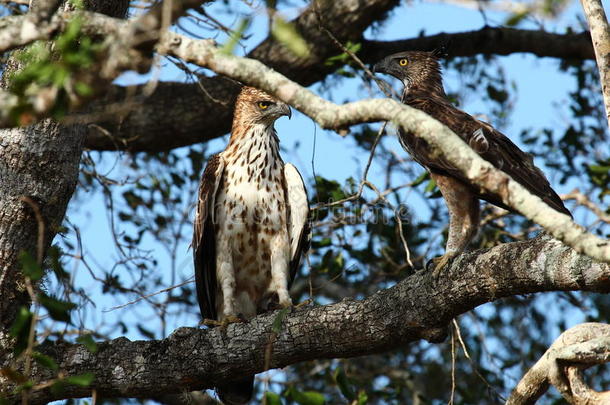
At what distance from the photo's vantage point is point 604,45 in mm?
3523

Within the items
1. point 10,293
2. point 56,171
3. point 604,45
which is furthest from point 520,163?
point 10,293

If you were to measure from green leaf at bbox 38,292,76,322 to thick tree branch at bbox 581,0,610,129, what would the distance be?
2.35 meters

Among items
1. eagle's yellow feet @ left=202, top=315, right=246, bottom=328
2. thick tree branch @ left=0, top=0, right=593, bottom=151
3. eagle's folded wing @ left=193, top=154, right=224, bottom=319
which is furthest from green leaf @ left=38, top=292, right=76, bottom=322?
thick tree branch @ left=0, top=0, right=593, bottom=151

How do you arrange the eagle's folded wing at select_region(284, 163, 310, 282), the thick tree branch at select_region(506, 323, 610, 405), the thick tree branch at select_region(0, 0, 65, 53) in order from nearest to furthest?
the thick tree branch at select_region(0, 0, 65, 53) < the thick tree branch at select_region(506, 323, 610, 405) < the eagle's folded wing at select_region(284, 163, 310, 282)

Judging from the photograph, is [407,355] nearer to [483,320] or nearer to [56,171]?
[483,320]

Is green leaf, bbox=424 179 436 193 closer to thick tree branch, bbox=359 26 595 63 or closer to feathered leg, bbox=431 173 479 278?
feathered leg, bbox=431 173 479 278

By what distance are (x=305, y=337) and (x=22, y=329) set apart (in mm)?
1534

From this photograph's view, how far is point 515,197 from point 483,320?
195 inches

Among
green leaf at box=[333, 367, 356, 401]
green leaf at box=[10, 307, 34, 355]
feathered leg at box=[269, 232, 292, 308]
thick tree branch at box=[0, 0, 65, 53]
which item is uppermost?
feathered leg at box=[269, 232, 292, 308]

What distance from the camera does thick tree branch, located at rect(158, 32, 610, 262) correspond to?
2.56 m

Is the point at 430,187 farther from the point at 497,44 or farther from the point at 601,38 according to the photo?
the point at 601,38

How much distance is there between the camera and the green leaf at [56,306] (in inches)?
120

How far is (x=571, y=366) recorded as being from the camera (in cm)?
351

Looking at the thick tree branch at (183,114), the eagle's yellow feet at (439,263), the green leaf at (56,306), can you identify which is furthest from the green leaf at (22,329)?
the thick tree branch at (183,114)
